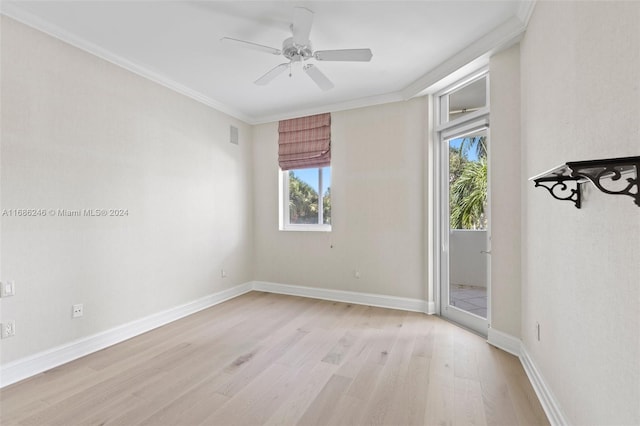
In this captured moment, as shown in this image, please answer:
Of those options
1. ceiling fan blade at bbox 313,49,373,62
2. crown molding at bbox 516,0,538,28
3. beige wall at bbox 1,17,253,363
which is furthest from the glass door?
beige wall at bbox 1,17,253,363

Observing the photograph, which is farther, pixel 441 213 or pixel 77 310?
pixel 441 213

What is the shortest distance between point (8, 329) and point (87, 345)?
0.58m

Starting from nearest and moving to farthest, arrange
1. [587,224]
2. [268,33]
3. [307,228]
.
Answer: [587,224] → [268,33] → [307,228]

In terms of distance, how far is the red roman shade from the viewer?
411 centimetres

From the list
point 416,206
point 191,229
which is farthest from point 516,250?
point 191,229

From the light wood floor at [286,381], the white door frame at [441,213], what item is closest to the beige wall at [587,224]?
the light wood floor at [286,381]

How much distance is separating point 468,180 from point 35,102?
3888mm

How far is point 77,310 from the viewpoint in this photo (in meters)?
2.49

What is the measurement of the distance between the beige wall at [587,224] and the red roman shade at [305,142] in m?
2.45

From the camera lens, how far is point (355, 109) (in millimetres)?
3941

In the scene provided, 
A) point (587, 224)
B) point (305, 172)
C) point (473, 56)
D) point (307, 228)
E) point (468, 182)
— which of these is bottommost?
point (307, 228)

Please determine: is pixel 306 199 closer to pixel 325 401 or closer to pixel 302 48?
pixel 302 48

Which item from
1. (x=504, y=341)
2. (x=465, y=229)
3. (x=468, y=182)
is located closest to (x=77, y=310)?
(x=504, y=341)

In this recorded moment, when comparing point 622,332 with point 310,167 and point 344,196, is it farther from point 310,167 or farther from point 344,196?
point 310,167
